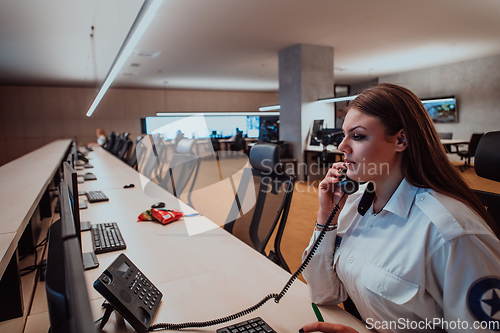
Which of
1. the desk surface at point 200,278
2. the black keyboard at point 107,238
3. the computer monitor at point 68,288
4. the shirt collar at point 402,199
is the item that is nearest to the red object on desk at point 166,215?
the desk surface at point 200,278

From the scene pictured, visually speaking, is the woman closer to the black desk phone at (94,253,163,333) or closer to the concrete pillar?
the black desk phone at (94,253,163,333)

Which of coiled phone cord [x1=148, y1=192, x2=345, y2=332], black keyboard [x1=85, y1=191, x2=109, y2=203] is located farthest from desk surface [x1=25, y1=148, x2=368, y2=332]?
black keyboard [x1=85, y1=191, x2=109, y2=203]

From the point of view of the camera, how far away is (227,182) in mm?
7270

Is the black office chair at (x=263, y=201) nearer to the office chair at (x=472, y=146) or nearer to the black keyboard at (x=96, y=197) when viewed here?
the black keyboard at (x=96, y=197)

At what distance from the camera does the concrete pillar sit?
6762 mm

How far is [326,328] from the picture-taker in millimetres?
884

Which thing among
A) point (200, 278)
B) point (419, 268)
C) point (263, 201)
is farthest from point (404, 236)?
point (263, 201)

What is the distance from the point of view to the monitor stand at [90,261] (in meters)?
1.39

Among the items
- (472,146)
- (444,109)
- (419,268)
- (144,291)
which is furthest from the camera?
(444,109)

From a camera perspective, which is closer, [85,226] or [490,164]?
[490,164]

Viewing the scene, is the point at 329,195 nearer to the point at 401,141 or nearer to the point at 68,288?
the point at 401,141

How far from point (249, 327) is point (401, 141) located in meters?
0.76

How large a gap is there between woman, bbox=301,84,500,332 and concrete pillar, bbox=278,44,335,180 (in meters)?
5.84

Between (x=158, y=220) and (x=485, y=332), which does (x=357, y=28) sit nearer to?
(x=158, y=220)
